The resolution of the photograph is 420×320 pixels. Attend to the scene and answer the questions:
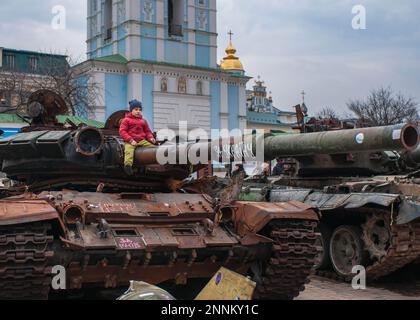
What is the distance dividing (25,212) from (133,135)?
214 cm

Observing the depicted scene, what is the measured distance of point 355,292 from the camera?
32.1ft

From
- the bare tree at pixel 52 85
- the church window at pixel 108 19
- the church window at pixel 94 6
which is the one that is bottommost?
the bare tree at pixel 52 85

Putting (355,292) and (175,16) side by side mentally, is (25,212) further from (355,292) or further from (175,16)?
(175,16)

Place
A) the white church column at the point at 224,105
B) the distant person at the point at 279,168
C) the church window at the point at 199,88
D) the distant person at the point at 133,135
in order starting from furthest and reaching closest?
the white church column at the point at 224,105 → the church window at the point at 199,88 → the distant person at the point at 279,168 → the distant person at the point at 133,135

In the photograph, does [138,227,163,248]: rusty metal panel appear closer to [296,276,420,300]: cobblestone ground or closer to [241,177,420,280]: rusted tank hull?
[296,276,420,300]: cobblestone ground

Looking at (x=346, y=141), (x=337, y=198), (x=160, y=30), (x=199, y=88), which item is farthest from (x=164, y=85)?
(x=346, y=141)

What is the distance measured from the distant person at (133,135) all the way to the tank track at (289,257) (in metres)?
1.87

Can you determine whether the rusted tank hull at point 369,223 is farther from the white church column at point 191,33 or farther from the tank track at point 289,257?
the white church column at point 191,33

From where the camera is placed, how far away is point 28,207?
22.3ft

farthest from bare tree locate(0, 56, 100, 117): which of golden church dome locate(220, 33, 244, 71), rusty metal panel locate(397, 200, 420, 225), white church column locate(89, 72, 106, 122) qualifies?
rusty metal panel locate(397, 200, 420, 225)

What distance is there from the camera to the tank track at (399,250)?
9.72m

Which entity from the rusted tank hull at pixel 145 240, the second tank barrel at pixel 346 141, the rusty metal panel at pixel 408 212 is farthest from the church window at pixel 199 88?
the second tank barrel at pixel 346 141
